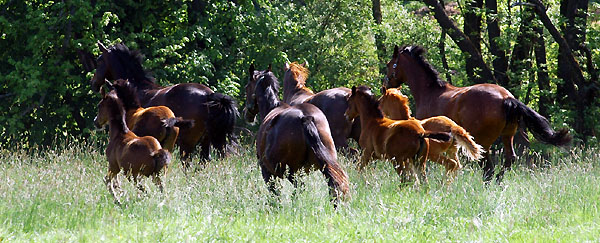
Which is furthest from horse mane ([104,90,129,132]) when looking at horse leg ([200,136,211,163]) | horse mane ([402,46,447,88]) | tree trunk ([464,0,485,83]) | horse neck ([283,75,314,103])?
tree trunk ([464,0,485,83])

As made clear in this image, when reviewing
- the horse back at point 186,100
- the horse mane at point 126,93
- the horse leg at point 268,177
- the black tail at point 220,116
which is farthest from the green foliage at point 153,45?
the horse leg at point 268,177

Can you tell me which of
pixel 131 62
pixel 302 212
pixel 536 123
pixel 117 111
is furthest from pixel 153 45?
pixel 302 212

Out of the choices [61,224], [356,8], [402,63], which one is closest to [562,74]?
[402,63]

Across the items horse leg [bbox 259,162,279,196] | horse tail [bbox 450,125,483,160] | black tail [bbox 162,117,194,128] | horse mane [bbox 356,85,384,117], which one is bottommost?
horse leg [bbox 259,162,279,196]

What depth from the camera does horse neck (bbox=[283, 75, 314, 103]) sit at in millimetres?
13070

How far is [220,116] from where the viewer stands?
40.1 feet

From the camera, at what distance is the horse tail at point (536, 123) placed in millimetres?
10633

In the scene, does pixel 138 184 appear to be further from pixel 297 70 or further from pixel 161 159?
pixel 297 70

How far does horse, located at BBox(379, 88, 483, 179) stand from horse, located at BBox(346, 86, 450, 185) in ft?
0.96

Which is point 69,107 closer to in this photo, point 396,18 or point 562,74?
point 396,18

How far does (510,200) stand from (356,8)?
1386 cm

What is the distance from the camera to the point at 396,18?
791 inches

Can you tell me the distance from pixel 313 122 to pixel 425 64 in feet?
15.2

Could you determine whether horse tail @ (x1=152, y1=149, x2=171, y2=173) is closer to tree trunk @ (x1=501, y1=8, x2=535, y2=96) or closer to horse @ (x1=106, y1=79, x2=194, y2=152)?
horse @ (x1=106, y1=79, x2=194, y2=152)
